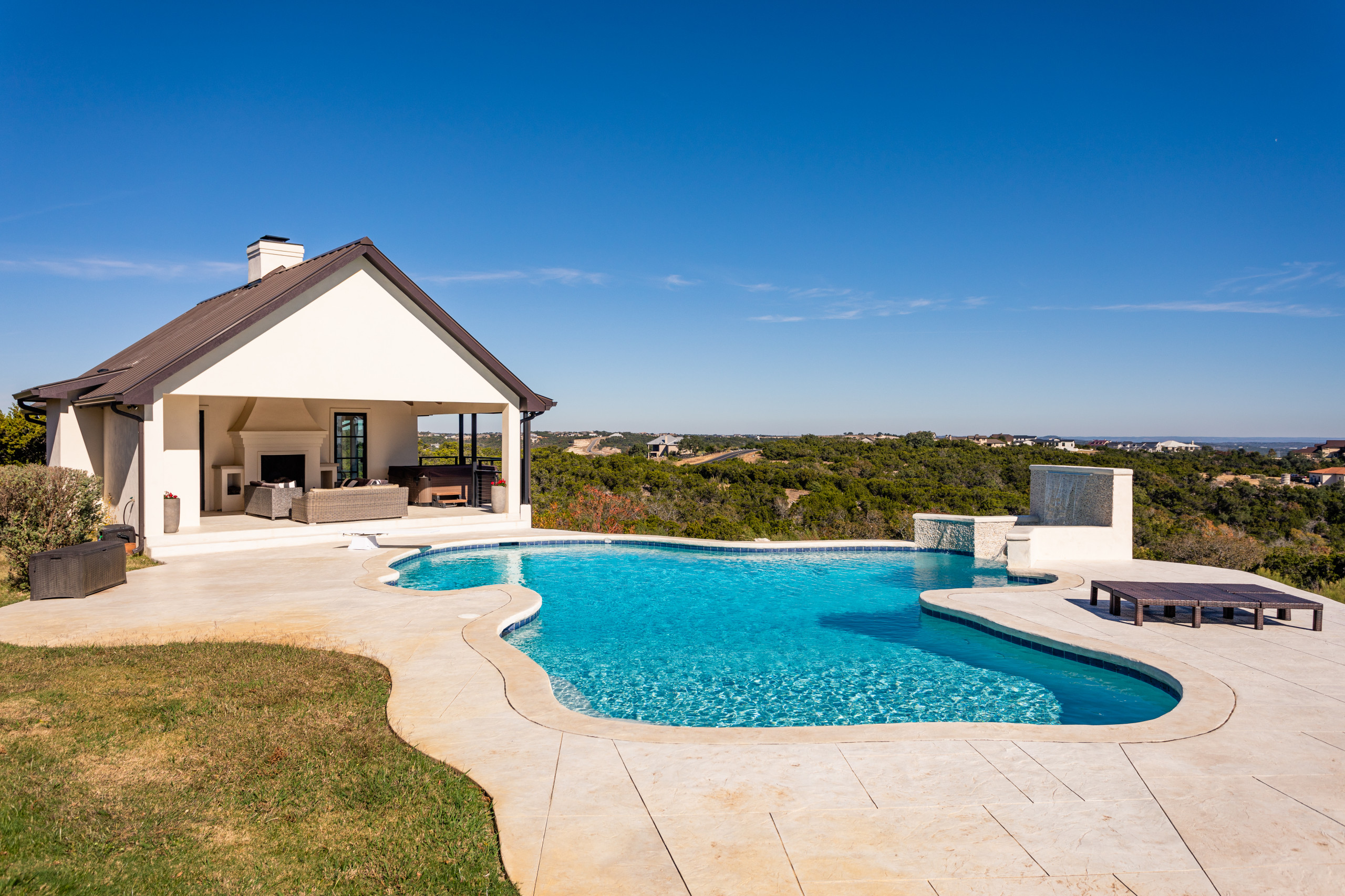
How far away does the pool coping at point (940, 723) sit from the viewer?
5.52 meters

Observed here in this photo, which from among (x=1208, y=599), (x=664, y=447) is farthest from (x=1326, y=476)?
(x=664, y=447)

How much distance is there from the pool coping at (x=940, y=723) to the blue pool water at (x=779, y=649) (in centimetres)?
21

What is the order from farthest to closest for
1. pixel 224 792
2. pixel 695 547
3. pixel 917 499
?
pixel 917 499
pixel 695 547
pixel 224 792

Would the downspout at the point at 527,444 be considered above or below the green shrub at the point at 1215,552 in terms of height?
above

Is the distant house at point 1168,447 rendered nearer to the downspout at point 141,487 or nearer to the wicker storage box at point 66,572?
the downspout at point 141,487

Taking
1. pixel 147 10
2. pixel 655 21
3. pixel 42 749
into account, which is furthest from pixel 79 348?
pixel 42 749

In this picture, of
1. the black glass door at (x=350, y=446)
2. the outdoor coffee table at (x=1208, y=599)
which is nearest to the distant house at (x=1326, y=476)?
the outdoor coffee table at (x=1208, y=599)

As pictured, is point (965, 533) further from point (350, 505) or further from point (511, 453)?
point (350, 505)

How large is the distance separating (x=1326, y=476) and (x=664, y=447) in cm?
5904

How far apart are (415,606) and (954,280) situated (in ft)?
88.4

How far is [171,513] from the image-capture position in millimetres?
13930

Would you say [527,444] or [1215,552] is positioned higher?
[527,444]

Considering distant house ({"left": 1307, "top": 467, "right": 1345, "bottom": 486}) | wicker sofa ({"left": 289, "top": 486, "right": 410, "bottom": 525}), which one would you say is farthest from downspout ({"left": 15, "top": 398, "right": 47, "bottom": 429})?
distant house ({"left": 1307, "top": 467, "right": 1345, "bottom": 486})

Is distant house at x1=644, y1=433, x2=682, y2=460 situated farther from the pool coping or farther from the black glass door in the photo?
the pool coping
